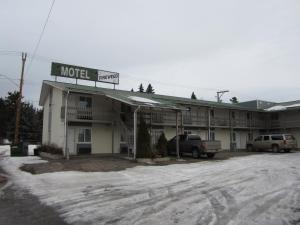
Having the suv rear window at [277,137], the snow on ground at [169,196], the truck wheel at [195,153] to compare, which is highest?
the suv rear window at [277,137]

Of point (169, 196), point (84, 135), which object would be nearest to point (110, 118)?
point (84, 135)

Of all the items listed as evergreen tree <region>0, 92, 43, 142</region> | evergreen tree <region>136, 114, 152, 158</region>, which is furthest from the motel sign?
evergreen tree <region>0, 92, 43, 142</region>

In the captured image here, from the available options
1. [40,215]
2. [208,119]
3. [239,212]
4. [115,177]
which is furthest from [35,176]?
[208,119]

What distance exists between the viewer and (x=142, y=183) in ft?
41.4

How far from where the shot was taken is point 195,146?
2472cm

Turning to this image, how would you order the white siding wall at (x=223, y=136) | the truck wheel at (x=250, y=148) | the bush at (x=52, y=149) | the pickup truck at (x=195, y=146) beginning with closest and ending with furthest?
the bush at (x=52, y=149) → the pickup truck at (x=195, y=146) → the truck wheel at (x=250, y=148) → the white siding wall at (x=223, y=136)

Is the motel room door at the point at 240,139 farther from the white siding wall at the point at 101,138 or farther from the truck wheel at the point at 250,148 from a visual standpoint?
the white siding wall at the point at 101,138

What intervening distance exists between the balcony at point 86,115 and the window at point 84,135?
99cm

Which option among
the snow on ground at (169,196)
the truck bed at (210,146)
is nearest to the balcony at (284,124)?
the truck bed at (210,146)

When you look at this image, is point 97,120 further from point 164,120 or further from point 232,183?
point 232,183

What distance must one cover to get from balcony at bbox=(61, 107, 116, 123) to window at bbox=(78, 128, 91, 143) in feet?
3.24

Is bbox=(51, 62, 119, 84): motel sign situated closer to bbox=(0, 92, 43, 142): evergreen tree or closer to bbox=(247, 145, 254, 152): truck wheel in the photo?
bbox=(247, 145, 254, 152): truck wheel

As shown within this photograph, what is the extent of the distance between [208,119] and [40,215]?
2791 centimetres

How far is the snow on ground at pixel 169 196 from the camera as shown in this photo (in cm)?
736
